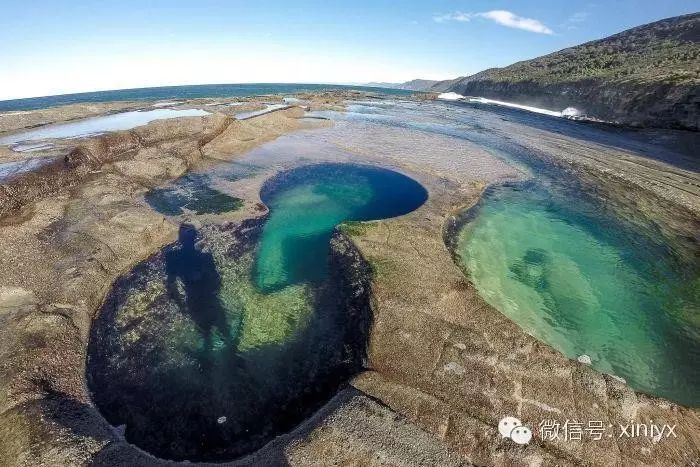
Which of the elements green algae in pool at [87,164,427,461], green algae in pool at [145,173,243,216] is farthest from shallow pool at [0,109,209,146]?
green algae in pool at [87,164,427,461]

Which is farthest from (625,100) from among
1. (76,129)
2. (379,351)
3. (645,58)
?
(76,129)

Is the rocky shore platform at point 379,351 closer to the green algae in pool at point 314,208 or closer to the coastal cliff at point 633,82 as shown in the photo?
the green algae in pool at point 314,208

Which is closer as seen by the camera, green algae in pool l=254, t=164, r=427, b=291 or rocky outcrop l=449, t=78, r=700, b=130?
green algae in pool l=254, t=164, r=427, b=291

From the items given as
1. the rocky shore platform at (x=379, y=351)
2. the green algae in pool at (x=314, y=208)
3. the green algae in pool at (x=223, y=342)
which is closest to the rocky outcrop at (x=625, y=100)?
the rocky shore platform at (x=379, y=351)

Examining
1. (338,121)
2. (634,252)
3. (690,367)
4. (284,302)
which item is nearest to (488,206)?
(634,252)

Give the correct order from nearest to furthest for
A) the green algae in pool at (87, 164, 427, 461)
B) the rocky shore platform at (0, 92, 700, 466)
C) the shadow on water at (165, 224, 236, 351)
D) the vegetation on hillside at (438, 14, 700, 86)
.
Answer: the rocky shore platform at (0, 92, 700, 466) < the green algae in pool at (87, 164, 427, 461) < the shadow on water at (165, 224, 236, 351) < the vegetation on hillside at (438, 14, 700, 86)

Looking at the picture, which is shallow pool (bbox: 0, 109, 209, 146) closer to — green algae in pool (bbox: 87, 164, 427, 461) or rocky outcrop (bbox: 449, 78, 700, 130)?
green algae in pool (bbox: 87, 164, 427, 461)

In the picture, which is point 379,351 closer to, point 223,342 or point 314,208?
point 223,342

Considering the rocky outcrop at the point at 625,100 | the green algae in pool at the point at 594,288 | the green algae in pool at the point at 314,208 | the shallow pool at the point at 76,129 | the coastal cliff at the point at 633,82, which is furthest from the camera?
the coastal cliff at the point at 633,82
